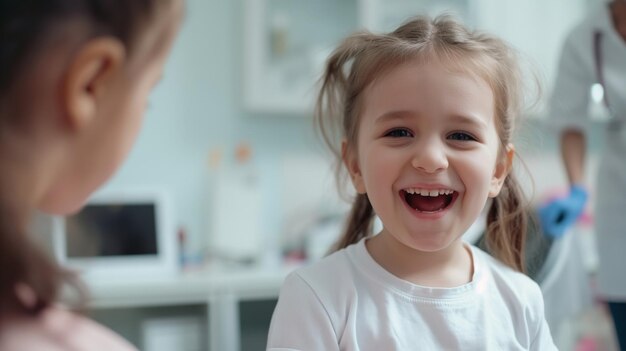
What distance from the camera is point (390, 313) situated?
93 cm

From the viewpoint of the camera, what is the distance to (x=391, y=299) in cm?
95

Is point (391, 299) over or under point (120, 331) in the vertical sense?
A: over

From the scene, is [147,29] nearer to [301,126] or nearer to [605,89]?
[605,89]

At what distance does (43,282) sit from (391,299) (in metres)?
0.56

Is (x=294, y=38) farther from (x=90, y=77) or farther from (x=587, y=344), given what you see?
(x=90, y=77)

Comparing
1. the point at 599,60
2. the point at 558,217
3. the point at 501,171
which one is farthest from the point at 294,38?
the point at 501,171

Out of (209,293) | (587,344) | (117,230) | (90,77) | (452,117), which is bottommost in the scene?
(587,344)

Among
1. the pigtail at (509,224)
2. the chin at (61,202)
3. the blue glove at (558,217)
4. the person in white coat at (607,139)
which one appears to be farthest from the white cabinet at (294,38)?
the chin at (61,202)

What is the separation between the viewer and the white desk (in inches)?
82.7

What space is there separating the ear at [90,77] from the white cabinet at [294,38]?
6.68 ft

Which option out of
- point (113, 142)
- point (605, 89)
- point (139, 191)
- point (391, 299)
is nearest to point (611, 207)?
point (605, 89)

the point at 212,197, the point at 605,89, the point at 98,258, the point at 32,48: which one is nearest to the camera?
the point at 32,48

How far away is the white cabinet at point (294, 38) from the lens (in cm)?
257

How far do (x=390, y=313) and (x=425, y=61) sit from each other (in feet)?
1.14
